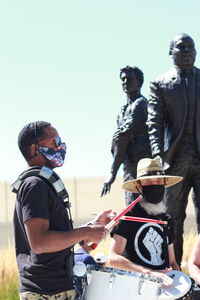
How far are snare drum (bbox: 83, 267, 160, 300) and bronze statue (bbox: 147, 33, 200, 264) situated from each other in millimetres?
3587

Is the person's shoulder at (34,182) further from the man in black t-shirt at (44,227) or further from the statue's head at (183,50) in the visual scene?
the statue's head at (183,50)

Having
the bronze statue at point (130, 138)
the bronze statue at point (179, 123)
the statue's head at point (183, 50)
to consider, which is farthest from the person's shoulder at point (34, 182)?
the bronze statue at point (130, 138)

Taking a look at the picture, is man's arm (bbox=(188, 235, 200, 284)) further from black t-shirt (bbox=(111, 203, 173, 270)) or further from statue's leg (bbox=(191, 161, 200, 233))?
statue's leg (bbox=(191, 161, 200, 233))

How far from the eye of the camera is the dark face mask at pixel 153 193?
475 cm

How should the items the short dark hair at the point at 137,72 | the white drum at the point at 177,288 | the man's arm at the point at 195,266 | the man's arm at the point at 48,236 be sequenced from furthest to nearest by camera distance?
the short dark hair at the point at 137,72, the man's arm at the point at 195,266, the white drum at the point at 177,288, the man's arm at the point at 48,236

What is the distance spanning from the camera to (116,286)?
374 centimetres

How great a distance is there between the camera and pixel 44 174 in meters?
3.72

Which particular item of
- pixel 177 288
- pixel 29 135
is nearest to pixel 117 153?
pixel 177 288

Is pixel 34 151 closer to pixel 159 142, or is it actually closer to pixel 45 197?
pixel 45 197

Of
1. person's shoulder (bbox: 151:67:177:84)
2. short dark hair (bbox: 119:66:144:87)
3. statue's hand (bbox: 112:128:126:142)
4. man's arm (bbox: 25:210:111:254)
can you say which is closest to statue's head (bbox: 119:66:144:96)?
short dark hair (bbox: 119:66:144:87)

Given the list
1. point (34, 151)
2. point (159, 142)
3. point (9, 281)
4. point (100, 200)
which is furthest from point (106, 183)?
point (100, 200)

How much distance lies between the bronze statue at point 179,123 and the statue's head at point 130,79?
1267 millimetres

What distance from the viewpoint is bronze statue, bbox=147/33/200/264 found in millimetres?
7336

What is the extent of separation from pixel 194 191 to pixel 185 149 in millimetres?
440
